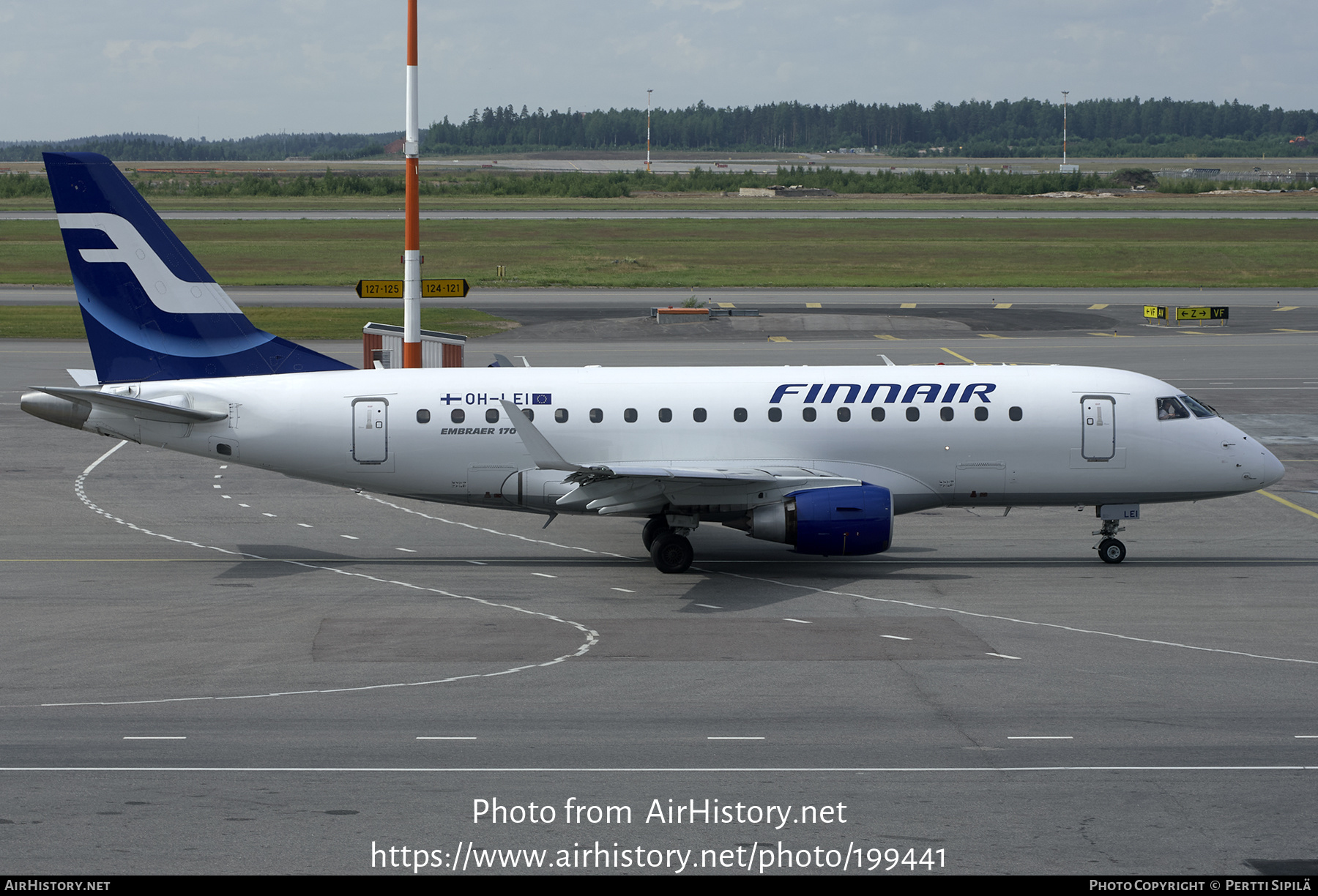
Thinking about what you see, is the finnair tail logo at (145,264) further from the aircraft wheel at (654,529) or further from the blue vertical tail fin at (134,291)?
the aircraft wheel at (654,529)

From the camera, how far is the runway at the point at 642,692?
14.3 meters

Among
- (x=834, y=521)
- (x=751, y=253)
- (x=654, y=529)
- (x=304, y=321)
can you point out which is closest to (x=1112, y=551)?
(x=834, y=521)

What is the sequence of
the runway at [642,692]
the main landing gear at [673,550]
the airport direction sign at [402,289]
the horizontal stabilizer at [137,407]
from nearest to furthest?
the runway at [642,692], the horizontal stabilizer at [137,407], the main landing gear at [673,550], the airport direction sign at [402,289]

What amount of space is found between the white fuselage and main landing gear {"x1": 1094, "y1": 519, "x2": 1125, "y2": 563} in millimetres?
982

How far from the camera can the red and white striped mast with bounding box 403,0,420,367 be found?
35.5m

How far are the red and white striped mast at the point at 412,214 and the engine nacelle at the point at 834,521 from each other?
1416 centimetres

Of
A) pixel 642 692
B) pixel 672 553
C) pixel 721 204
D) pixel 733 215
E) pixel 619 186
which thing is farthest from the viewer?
pixel 619 186

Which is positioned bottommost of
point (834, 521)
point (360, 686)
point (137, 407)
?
point (360, 686)

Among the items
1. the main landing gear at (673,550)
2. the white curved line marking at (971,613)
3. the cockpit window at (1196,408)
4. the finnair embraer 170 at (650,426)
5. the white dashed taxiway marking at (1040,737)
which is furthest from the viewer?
the cockpit window at (1196,408)

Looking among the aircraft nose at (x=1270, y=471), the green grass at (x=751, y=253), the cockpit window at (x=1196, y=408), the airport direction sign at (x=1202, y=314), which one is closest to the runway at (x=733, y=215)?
the green grass at (x=751, y=253)

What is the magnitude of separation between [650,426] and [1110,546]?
10.4 m

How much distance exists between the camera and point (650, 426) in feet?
89.9

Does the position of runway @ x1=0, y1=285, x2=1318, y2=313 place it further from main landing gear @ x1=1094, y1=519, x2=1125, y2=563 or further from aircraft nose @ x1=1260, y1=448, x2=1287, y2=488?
main landing gear @ x1=1094, y1=519, x2=1125, y2=563

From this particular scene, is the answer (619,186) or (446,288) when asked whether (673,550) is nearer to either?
(446,288)
